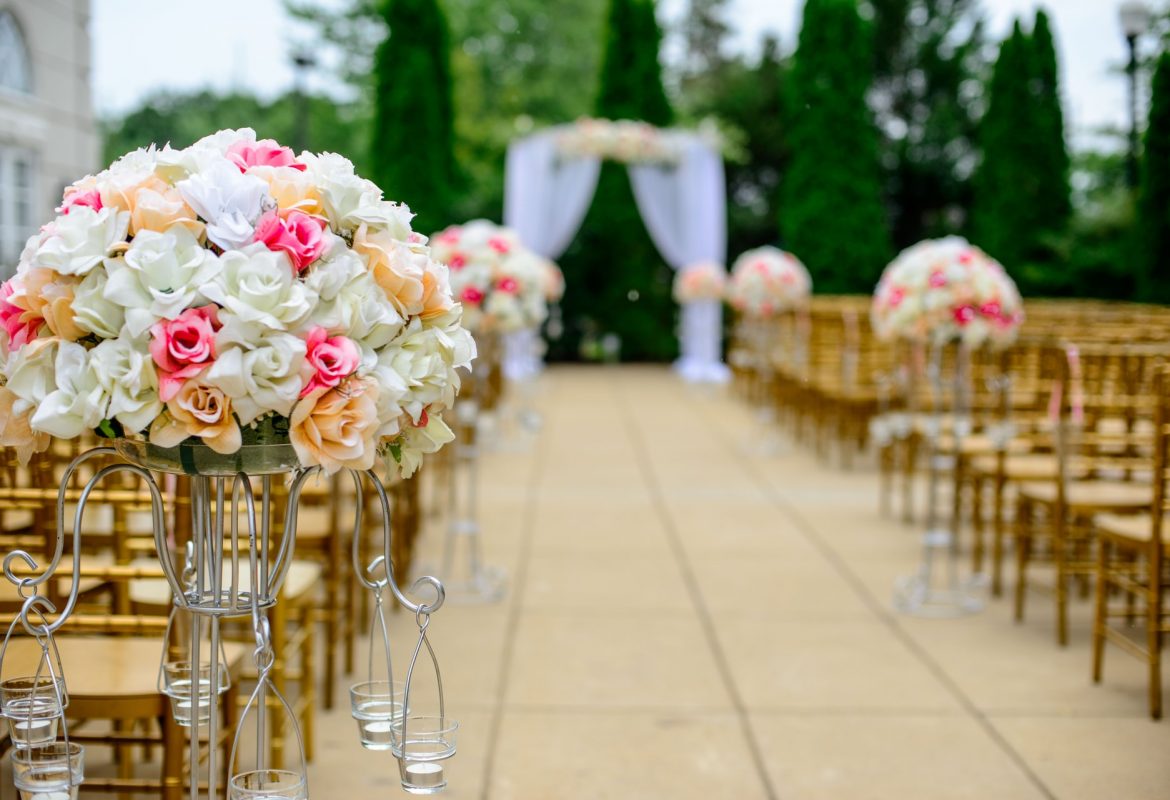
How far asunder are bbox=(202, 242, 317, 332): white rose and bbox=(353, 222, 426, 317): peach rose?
14 centimetres

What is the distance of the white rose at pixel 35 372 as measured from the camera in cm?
182

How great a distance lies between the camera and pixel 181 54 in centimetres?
1855

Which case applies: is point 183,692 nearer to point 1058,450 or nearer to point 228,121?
point 1058,450

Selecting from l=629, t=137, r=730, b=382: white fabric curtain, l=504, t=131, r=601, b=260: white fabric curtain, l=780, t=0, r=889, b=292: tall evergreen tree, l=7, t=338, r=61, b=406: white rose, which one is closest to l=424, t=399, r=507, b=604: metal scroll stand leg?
l=7, t=338, r=61, b=406: white rose

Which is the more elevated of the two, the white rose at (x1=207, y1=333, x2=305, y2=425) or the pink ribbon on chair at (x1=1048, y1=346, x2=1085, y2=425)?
the white rose at (x1=207, y1=333, x2=305, y2=425)

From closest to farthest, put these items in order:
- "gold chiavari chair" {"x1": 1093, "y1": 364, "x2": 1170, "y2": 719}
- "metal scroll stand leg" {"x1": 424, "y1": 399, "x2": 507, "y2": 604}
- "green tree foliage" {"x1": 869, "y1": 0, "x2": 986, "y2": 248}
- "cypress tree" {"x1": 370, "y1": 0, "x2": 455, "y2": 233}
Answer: "gold chiavari chair" {"x1": 1093, "y1": 364, "x2": 1170, "y2": 719}
"metal scroll stand leg" {"x1": 424, "y1": 399, "x2": 507, "y2": 604}
"cypress tree" {"x1": 370, "y1": 0, "x2": 455, "y2": 233}
"green tree foliage" {"x1": 869, "y1": 0, "x2": 986, "y2": 248}

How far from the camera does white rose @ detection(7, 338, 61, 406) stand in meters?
1.82

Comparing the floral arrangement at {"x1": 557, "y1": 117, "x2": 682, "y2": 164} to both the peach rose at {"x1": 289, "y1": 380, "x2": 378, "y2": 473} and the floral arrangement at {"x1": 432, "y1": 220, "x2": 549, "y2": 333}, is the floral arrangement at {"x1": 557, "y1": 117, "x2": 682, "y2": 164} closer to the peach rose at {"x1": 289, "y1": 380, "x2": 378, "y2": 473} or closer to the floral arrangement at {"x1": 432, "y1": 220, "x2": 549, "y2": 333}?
the floral arrangement at {"x1": 432, "y1": 220, "x2": 549, "y2": 333}

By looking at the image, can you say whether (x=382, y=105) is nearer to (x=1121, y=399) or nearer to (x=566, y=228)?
(x=566, y=228)

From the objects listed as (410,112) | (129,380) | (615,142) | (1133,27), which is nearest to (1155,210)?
(1133,27)

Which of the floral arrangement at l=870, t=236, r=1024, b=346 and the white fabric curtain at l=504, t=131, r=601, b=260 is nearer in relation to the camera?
the floral arrangement at l=870, t=236, r=1024, b=346

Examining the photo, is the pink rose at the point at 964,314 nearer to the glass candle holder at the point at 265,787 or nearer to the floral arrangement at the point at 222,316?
the floral arrangement at the point at 222,316

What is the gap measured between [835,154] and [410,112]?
6.23 metres

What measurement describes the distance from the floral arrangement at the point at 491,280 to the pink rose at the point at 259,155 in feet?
13.7
